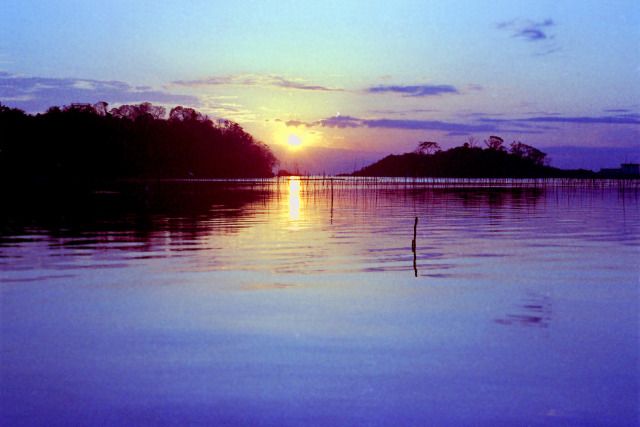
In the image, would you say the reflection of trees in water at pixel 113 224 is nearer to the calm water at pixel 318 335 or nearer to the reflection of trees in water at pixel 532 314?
the calm water at pixel 318 335

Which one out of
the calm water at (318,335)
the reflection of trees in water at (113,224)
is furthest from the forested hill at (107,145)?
the calm water at (318,335)

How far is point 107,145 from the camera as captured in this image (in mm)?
118250

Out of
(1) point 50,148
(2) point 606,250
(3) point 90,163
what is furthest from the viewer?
(3) point 90,163

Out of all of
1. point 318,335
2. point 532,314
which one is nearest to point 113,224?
point 318,335

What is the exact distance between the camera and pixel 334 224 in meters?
35.9

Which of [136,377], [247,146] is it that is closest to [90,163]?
[247,146]

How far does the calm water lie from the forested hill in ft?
279

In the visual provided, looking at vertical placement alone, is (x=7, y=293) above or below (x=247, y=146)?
below

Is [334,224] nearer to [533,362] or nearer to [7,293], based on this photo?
[7,293]

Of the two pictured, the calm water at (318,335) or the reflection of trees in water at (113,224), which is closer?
the calm water at (318,335)

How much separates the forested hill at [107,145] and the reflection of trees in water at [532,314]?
98707 millimetres

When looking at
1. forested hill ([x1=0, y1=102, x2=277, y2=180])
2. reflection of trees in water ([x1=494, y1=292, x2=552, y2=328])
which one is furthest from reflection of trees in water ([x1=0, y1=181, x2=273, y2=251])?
forested hill ([x1=0, y1=102, x2=277, y2=180])

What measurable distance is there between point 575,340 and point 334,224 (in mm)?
24555

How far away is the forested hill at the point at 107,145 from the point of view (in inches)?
3994
